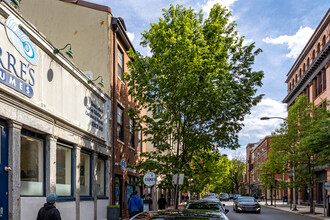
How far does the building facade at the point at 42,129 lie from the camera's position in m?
8.95

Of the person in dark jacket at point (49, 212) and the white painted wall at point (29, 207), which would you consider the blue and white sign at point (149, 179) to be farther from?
the person in dark jacket at point (49, 212)

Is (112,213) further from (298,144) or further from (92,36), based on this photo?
(298,144)

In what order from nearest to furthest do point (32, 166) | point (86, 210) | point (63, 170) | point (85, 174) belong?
point (32, 166) → point (63, 170) → point (86, 210) → point (85, 174)

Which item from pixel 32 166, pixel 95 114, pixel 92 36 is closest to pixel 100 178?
Answer: pixel 95 114

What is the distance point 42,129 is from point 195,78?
8985 mm

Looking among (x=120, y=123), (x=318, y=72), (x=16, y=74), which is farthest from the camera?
(x=318, y=72)

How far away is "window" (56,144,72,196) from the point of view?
1249cm

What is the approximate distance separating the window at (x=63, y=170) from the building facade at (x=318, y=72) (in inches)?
1130

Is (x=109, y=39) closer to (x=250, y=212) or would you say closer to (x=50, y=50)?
(x=50, y=50)

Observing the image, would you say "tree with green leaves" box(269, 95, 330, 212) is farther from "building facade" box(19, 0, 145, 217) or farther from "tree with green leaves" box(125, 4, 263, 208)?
"building facade" box(19, 0, 145, 217)

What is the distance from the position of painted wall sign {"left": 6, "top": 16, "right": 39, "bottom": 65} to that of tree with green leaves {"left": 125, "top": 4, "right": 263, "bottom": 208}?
28.4 ft

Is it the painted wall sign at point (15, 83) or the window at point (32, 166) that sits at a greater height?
the painted wall sign at point (15, 83)

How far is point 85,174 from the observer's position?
15344 millimetres

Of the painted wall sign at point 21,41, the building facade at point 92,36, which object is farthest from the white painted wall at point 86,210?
the painted wall sign at point 21,41
